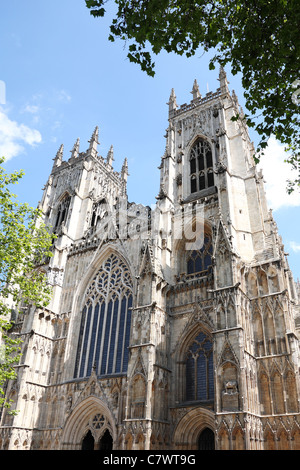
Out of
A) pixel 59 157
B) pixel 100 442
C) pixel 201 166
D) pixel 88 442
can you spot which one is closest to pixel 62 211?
pixel 59 157

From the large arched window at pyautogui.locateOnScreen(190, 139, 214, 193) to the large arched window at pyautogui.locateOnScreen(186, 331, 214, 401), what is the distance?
39.0 feet

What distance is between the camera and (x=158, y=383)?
59.9ft

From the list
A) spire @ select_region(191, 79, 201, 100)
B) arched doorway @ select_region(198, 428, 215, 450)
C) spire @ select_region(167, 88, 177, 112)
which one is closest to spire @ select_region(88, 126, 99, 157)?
spire @ select_region(167, 88, 177, 112)

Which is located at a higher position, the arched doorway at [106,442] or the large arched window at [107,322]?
the large arched window at [107,322]

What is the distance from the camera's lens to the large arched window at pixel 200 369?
18.4m

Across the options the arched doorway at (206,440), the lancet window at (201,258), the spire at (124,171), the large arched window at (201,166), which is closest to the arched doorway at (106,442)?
the arched doorway at (206,440)

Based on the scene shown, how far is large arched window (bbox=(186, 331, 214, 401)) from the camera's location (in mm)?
18406

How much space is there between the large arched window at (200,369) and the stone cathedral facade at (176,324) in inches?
2.8

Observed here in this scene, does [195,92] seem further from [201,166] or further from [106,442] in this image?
[106,442]

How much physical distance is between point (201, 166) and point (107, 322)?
13.6 metres

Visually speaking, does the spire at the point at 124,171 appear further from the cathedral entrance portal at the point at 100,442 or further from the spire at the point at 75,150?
the cathedral entrance portal at the point at 100,442
